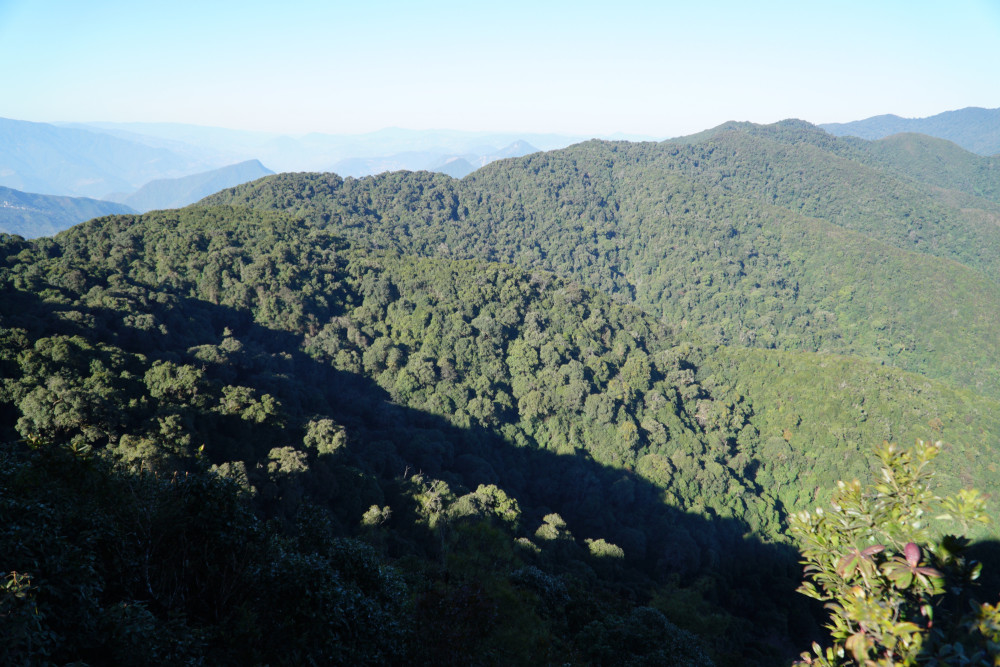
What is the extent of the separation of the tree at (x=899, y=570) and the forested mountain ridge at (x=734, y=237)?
58040 millimetres

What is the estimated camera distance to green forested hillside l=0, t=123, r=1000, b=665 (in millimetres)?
8281

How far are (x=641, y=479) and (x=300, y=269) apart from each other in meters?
37.6

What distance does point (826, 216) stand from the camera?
384 feet

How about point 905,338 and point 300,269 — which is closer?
point 300,269

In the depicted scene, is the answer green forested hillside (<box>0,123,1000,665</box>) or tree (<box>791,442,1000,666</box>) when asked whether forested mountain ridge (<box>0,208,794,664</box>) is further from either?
tree (<box>791,442,1000,666</box>)

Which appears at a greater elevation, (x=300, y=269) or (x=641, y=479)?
(x=300, y=269)

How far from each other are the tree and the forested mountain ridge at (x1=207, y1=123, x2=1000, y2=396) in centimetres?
5804

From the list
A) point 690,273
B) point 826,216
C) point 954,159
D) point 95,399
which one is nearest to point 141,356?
point 95,399

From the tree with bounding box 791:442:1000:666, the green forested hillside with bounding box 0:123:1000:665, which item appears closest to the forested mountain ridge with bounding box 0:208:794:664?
the green forested hillside with bounding box 0:123:1000:665

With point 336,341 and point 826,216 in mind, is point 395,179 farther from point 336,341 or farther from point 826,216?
point 826,216

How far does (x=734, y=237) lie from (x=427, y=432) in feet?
280

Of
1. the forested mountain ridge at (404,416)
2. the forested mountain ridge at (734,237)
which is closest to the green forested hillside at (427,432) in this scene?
the forested mountain ridge at (404,416)

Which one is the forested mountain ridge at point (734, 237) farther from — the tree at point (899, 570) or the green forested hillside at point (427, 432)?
the tree at point (899, 570)

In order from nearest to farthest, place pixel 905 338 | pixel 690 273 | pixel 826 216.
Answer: pixel 905 338 → pixel 690 273 → pixel 826 216
